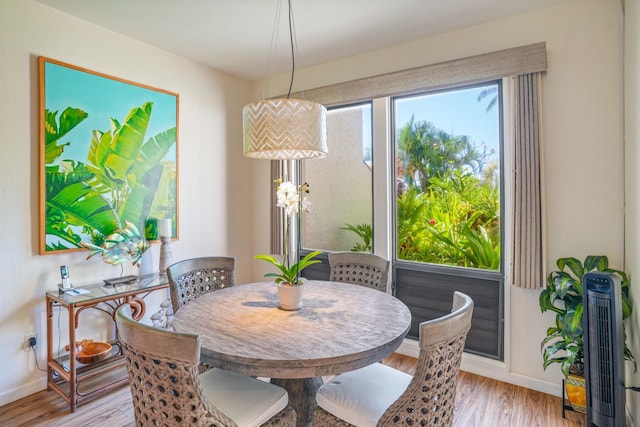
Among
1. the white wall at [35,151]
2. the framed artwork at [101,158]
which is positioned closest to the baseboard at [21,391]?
the white wall at [35,151]

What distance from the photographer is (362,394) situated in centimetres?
160

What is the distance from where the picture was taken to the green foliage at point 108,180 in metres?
2.65

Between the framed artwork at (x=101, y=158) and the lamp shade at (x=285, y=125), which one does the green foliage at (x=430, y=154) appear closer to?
the lamp shade at (x=285, y=125)

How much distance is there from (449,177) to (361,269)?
3.73 feet

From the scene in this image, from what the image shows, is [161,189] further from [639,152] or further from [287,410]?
[639,152]

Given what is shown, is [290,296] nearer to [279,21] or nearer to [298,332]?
[298,332]

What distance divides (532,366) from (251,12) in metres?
3.37

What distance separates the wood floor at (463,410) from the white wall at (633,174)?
0.47 m

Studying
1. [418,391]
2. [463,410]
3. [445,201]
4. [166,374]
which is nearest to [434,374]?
[418,391]

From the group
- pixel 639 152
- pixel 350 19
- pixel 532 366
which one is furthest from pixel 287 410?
pixel 350 19

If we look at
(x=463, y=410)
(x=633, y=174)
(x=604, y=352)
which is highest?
(x=633, y=174)

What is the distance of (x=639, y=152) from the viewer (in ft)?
6.38

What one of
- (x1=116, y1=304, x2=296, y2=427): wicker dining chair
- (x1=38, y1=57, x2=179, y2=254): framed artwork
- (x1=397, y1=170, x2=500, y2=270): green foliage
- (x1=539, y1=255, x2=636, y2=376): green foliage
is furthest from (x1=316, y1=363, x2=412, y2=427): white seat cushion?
(x1=38, y1=57, x2=179, y2=254): framed artwork

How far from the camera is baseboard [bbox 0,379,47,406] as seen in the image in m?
2.45
